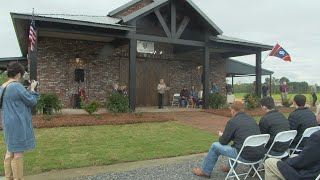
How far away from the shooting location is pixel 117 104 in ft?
42.7

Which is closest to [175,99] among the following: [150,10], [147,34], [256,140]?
[147,34]

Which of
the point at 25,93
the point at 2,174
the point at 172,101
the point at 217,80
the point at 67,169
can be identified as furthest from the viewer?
the point at 217,80

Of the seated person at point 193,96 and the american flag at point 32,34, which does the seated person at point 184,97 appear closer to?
the seated person at point 193,96

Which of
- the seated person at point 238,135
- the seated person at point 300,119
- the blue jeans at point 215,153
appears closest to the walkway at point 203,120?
the seated person at point 300,119

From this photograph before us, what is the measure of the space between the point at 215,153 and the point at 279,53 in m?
13.5

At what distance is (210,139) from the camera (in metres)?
9.20

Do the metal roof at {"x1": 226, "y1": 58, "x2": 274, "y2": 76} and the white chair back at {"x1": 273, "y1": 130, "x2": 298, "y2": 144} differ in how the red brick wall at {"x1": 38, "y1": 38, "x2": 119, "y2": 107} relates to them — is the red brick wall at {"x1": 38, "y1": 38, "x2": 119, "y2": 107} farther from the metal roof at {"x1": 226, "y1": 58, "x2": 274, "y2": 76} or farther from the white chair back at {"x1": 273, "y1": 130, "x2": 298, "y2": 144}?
the white chair back at {"x1": 273, "y1": 130, "x2": 298, "y2": 144}

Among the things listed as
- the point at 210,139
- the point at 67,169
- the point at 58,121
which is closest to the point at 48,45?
the point at 58,121

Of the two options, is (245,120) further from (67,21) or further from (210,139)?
(67,21)

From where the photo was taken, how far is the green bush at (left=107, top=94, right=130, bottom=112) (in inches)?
509

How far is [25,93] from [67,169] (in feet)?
6.66

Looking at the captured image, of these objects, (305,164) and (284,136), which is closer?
(305,164)

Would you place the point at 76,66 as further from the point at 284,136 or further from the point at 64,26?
the point at 284,136

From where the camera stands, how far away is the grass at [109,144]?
21.6 feet
